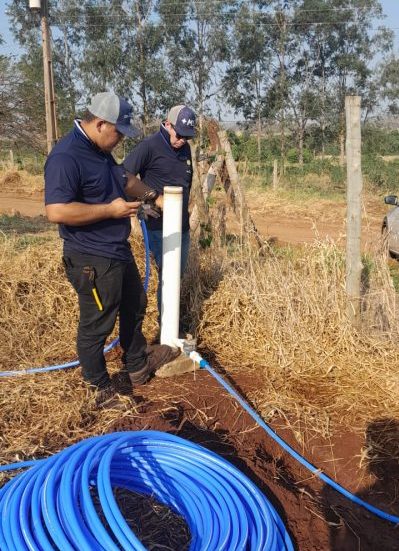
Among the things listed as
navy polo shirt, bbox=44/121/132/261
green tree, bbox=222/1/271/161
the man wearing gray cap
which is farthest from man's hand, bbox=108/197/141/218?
green tree, bbox=222/1/271/161

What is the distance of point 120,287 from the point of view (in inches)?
139

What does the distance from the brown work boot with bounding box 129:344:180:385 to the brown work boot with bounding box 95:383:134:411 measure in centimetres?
30

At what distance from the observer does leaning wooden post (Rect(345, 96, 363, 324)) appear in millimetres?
4191

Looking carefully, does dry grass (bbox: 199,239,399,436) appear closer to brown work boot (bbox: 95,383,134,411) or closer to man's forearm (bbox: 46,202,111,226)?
brown work boot (bbox: 95,383,134,411)

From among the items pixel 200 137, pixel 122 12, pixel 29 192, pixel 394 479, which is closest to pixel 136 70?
pixel 122 12

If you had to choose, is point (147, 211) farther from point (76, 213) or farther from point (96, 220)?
point (76, 213)

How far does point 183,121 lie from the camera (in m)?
4.25

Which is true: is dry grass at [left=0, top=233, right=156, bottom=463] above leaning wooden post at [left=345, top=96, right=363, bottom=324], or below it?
below

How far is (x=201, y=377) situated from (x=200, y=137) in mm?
4111

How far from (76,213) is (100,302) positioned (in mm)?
603

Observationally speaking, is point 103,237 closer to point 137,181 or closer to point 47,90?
point 137,181

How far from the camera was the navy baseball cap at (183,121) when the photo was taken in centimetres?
425

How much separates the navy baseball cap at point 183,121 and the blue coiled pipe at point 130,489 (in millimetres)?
2411

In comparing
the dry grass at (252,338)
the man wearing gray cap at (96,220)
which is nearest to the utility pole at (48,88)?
the dry grass at (252,338)
